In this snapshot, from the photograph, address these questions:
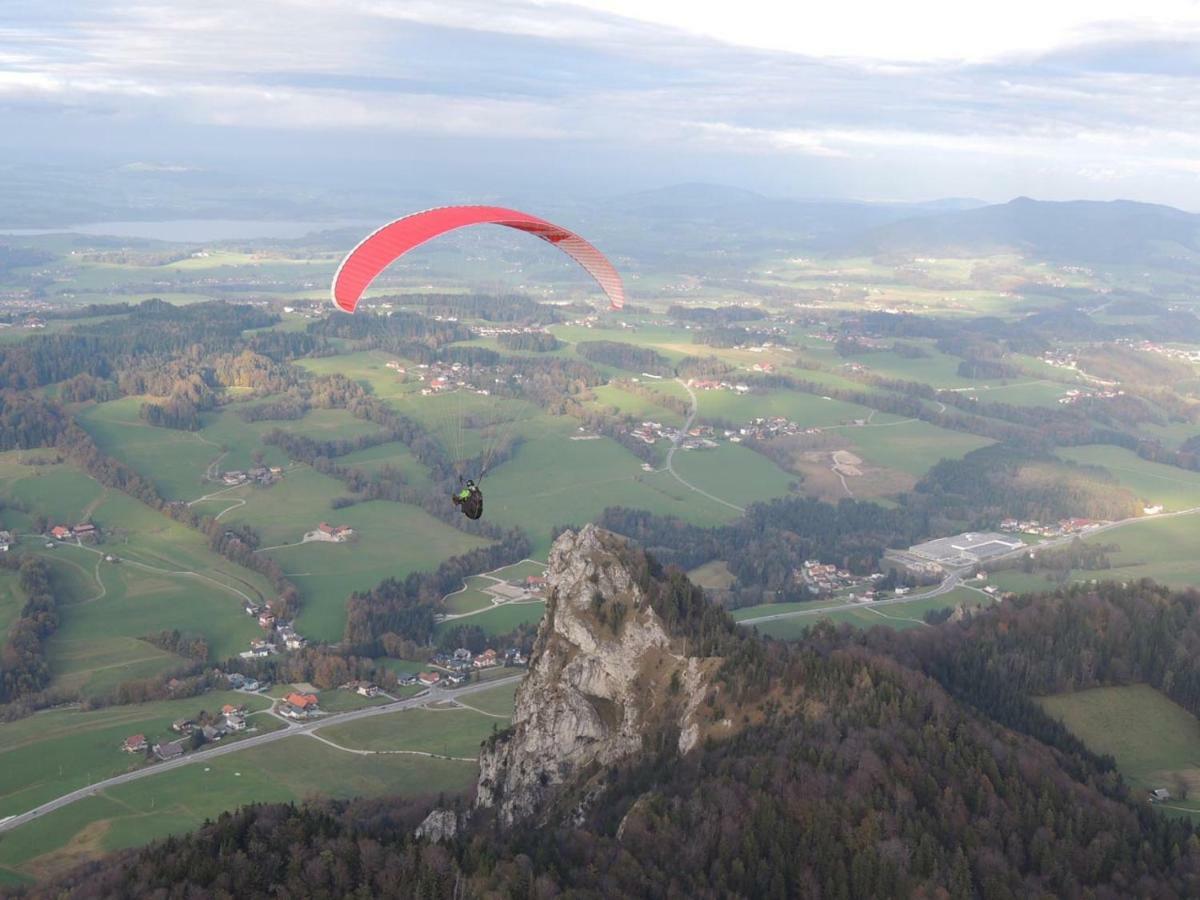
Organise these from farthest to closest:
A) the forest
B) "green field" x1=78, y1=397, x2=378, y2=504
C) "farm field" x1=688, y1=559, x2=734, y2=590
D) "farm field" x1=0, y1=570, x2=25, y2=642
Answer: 1. "green field" x1=78, y1=397, x2=378, y2=504
2. "farm field" x1=688, y1=559, x2=734, y2=590
3. "farm field" x1=0, y1=570, x2=25, y2=642
4. the forest

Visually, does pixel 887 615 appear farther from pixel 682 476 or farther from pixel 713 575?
pixel 682 476

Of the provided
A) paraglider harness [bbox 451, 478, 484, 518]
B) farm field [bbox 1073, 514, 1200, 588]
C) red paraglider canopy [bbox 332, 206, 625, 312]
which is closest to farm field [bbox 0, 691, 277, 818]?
paraglider harness [bbox 451, 478, 484, 518]

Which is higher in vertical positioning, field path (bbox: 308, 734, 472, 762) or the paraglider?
the paraglider

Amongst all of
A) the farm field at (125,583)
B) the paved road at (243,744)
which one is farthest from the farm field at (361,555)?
the paved road at (243,744)

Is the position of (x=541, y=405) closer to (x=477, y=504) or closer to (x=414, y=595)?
(x=414, y=595)

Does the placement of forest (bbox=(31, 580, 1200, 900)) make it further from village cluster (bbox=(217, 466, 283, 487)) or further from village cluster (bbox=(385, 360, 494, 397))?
village cluster (bbox=(385, 360, 494, 397))

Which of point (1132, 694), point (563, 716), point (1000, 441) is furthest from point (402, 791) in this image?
point (1000, 441)

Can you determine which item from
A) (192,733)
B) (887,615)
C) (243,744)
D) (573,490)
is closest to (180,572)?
(192,733)
